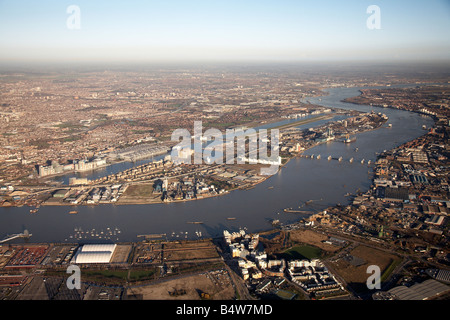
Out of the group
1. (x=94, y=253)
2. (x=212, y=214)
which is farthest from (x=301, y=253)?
(x=94, y=253)

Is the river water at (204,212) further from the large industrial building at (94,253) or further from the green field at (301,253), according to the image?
the green field at (301,253)

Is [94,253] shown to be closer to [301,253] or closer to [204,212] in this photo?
[204,212]

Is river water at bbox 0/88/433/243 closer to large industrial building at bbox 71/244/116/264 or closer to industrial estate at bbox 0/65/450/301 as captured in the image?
industrial estate at bbox 0/65/450/301

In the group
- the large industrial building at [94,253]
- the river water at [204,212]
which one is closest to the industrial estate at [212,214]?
the large industrial building at [94,253]

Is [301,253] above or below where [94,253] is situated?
below
